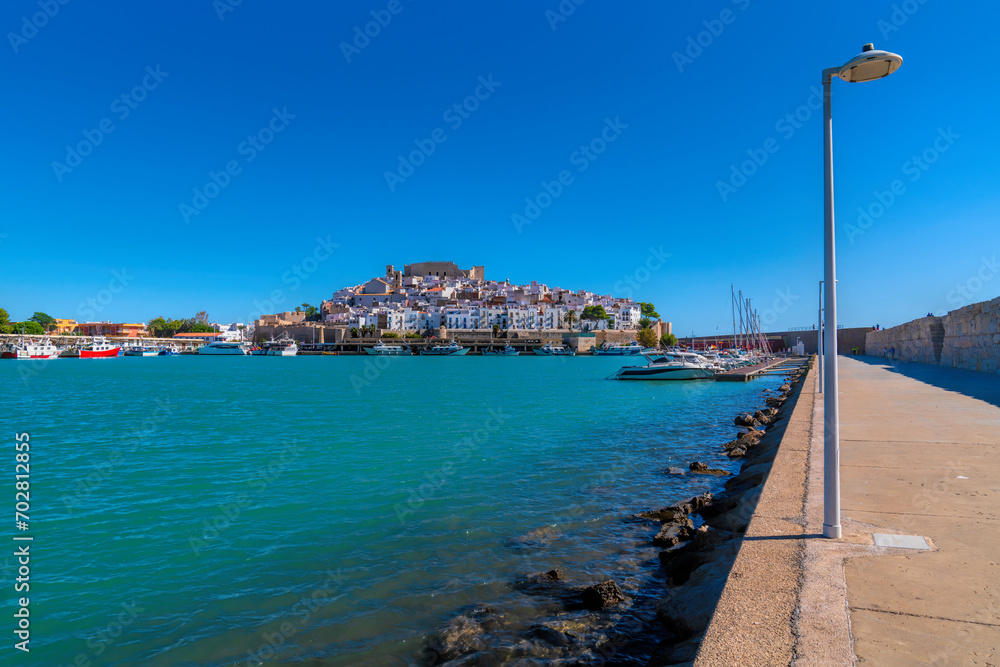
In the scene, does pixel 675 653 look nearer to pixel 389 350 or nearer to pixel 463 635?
pixel 463 635

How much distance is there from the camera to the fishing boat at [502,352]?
407ft

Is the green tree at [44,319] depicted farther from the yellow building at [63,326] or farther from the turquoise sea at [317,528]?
the turquoise sea at [317,528]

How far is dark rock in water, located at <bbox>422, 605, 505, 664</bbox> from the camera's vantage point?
196 inches

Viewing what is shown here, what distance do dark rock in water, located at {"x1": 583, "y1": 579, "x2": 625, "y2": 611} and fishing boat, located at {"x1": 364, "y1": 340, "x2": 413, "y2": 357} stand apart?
11568 cm

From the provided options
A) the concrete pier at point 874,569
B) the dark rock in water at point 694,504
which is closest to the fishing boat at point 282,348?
the dark rock in water at point 694,504

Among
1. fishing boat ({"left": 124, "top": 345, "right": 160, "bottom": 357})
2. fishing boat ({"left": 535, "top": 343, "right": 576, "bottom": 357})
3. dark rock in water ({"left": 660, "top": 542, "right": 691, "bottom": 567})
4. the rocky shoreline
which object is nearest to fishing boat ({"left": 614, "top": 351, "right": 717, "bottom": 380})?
the rocky shoreline

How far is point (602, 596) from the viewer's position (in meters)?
5.71

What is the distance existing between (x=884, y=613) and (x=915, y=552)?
51.9 inches

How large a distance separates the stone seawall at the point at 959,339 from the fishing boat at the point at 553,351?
84525mm

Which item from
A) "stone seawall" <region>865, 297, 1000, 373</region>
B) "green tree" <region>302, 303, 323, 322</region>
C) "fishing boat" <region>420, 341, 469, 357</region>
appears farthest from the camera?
"green tree" <region>302, 303, 323, 322</region>

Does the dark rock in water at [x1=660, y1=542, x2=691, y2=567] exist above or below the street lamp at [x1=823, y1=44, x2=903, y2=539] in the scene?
below

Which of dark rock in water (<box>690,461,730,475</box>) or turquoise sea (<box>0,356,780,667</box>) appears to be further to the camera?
dark rock in water (<box>690,461,730,475</box>)

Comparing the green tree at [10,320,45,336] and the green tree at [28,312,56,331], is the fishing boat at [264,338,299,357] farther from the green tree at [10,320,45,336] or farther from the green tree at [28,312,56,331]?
the green tree at [28,312,56,331]

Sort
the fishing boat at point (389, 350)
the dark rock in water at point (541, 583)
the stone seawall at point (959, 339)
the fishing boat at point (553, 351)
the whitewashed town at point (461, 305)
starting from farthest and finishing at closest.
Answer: the whitewashed town at point (461, 305) < the fishing boat at point (553, 351) < the fishing boat at point (389, 350) < the stone seawall at point (959, 339) < the dark rock in water at point (541, 583)
